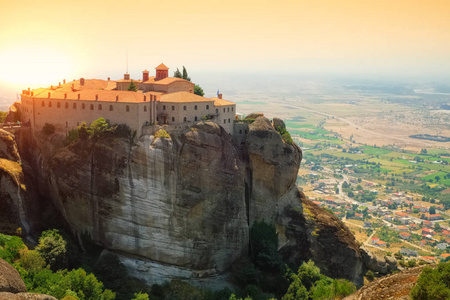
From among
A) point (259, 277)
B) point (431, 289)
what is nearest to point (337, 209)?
point (259, 277)

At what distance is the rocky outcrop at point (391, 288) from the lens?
74.8 feet

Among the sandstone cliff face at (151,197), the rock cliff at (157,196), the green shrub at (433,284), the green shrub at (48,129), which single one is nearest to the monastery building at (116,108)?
the green shrub at (48,129)

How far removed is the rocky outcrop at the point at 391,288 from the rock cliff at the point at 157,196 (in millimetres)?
26714

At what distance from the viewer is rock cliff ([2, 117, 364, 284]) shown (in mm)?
47688

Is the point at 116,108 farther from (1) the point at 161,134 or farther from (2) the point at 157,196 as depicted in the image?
(2) the point at 157,196

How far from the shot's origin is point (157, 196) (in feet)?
157

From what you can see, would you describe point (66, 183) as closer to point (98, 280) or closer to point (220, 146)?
point (98, 280)

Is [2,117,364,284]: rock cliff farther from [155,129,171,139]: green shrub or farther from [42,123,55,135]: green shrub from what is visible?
[42,123,55,135]: green shrub

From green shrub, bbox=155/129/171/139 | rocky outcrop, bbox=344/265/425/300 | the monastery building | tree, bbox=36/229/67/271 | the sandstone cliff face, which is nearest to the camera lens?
rocky outcrop, bbox=344/265/425/300

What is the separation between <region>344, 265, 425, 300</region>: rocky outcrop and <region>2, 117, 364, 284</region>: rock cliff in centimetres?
2671

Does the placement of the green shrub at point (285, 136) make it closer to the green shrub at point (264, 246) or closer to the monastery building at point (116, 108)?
the monastery building at point (116, 108)

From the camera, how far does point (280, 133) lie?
6212 centimetres

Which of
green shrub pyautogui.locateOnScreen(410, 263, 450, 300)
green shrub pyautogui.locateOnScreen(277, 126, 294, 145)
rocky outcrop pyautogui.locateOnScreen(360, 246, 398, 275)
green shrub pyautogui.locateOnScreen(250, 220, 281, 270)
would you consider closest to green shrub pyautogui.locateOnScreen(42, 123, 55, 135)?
green shrub pyautogui.locateOnScreen(250, 220, 281, 270)

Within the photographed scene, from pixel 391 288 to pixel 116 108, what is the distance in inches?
1372
